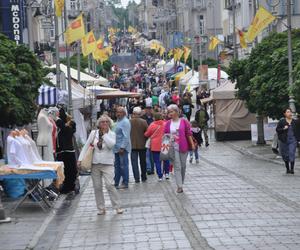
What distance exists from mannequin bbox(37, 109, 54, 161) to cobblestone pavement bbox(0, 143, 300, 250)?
3.65ft

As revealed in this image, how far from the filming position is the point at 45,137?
1733 centimetres

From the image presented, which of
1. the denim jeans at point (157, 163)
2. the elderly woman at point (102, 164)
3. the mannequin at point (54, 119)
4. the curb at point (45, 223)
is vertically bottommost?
the curb at point (45, 223)

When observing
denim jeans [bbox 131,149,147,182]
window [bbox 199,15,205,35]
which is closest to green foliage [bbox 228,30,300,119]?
denim jeans [bbox 131,149,147,182]

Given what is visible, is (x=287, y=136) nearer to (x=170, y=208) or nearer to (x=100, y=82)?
(x=170, y=208)

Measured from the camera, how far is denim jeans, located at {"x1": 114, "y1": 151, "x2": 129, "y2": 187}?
19.0m

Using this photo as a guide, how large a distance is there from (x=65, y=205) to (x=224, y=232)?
548cm

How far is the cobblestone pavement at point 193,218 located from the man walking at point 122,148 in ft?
1.43

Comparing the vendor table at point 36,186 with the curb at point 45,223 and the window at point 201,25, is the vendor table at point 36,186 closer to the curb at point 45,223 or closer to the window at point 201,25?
the curb at point 45,223

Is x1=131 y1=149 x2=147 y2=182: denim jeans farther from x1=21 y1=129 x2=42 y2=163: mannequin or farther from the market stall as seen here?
the market stall

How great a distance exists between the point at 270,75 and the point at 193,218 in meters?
15.6

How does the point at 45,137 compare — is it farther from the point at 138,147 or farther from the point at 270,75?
the point at 270,75

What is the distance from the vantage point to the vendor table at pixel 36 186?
1496 centimetres

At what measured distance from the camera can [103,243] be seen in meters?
11.5

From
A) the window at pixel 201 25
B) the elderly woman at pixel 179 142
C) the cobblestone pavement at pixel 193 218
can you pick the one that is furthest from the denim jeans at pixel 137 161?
the window at pixel 201 25
